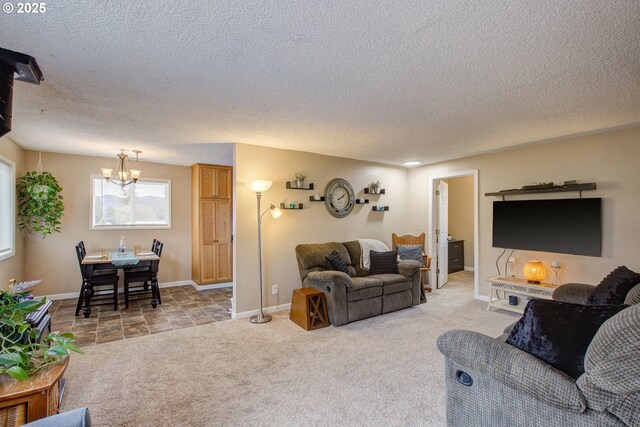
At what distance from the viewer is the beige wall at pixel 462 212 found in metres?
7.80

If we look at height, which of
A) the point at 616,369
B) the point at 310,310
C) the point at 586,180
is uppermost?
the point at 586,180

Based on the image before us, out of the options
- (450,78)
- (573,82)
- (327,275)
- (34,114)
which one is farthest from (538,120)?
(34,114)

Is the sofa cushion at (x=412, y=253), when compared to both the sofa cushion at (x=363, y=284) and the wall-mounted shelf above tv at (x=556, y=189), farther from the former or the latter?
the wall-mounted shelf above tv at (x=556, y=189)

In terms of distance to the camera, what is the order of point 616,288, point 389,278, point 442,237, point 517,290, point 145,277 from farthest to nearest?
point 442,237 → point 145,277 → point 389,278 → point 517,290 → point 616,288

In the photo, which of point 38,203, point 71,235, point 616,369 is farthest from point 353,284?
point 71,235

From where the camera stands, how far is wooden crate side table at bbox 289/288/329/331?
3.74 meters

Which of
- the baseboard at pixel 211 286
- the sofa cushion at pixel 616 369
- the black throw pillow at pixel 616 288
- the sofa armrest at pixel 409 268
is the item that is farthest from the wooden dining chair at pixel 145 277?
the black throw pillow at pixel 616 288

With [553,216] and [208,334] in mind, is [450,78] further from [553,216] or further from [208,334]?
[208,334]

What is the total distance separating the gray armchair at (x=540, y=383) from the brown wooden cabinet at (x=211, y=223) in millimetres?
4986

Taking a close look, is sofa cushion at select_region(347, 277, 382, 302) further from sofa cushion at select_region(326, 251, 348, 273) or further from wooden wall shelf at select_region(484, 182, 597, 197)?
wooden wall shelf at select_region(484, 182, 597, 197)

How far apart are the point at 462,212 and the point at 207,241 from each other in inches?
244

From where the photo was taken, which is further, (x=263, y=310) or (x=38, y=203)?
(x=38, y=203)

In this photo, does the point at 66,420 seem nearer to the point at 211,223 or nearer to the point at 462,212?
the point at 211,223

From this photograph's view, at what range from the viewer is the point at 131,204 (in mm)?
5754
